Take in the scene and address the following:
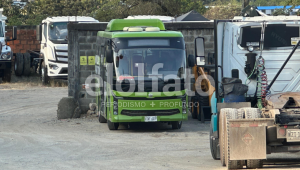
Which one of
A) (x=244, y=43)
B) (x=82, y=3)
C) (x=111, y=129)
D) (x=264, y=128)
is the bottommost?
(x=111, y=129)

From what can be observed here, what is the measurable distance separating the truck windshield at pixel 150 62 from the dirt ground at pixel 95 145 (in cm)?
152

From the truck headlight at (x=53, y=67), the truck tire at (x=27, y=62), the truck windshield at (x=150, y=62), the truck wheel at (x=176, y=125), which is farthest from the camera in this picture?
the truck tire at (x=27, y=62)

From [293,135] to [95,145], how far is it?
5382 millimetres

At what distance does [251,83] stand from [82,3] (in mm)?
37573

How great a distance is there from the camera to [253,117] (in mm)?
8391

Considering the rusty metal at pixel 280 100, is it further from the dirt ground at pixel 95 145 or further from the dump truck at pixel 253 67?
the dirt ground at pixel 95 145

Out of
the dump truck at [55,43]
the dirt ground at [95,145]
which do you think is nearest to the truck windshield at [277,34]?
the dirt ground at [95,145]

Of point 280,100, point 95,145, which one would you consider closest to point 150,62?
point 95,145

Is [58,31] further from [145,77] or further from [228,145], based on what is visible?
[228,145]

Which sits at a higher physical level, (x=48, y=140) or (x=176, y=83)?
(x=176, y=83)

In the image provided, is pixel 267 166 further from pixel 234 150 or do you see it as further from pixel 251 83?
pixel 251 83

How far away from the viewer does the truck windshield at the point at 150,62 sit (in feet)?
A: 47.6

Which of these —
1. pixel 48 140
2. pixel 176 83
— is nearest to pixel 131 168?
pixel 48 140

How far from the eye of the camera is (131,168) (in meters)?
9.59
